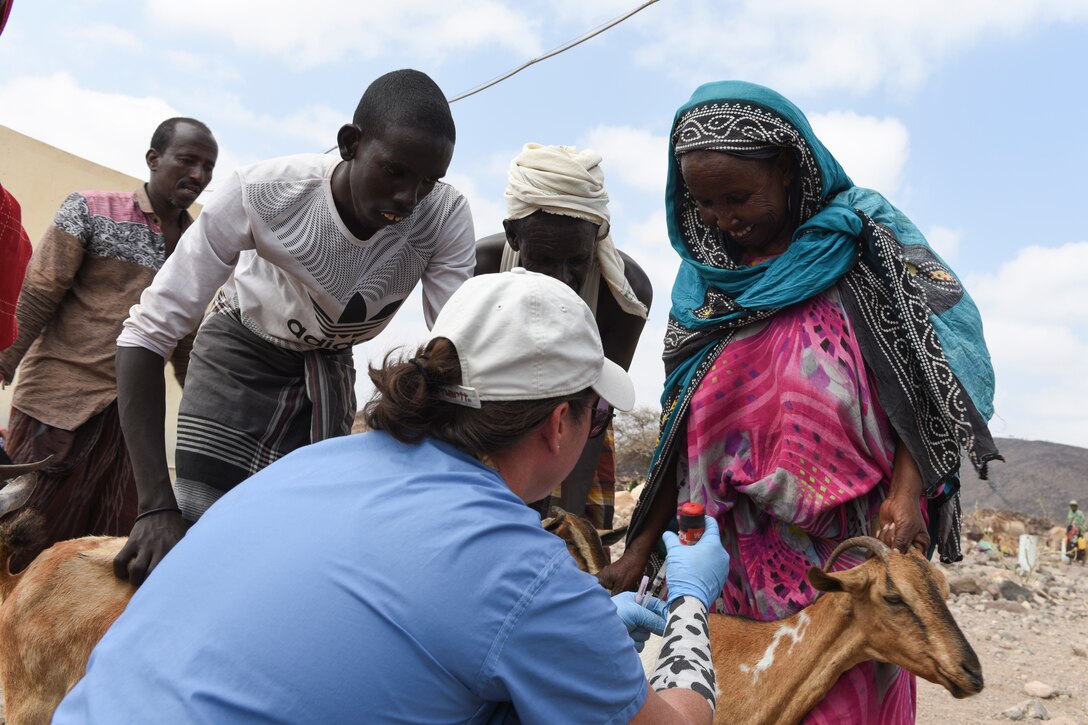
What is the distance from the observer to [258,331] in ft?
11.5

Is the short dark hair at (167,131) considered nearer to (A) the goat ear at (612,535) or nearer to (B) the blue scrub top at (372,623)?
(A) the goat ear at (612,535)

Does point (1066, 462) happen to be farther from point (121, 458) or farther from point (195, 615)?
point (195, 615)

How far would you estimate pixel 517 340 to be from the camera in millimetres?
1992

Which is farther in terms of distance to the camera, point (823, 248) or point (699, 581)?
point (823, 248)

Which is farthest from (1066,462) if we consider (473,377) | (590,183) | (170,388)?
(473,377)

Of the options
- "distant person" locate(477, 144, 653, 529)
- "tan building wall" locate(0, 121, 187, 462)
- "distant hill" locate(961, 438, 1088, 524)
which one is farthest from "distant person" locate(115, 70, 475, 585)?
"distant hill" locate(961, 438, 1088, 524)

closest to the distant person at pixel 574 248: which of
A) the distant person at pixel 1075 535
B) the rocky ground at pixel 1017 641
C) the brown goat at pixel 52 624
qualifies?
the brown goat at pixel 52 624

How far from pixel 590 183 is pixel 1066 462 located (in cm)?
2487

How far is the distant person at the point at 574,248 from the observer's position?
414cm

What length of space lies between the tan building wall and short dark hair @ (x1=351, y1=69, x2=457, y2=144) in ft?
28.4

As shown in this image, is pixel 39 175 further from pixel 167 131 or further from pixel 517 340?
pixel 517 340

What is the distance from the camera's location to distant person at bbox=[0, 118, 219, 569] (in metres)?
4.73

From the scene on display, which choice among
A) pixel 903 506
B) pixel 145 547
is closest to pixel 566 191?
pixel 903 506

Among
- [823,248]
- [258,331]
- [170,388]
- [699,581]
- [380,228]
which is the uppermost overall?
[823,248]
